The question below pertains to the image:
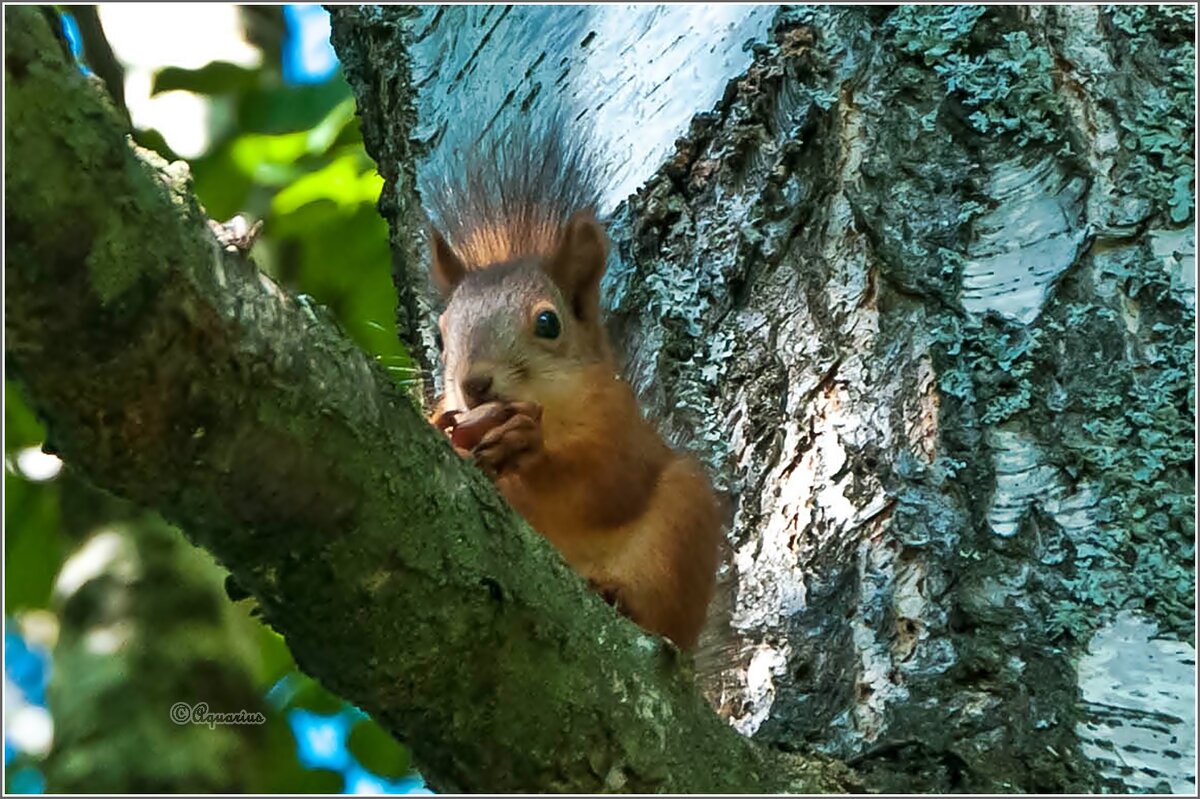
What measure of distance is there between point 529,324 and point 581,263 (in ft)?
0.52

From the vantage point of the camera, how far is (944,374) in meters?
1.79

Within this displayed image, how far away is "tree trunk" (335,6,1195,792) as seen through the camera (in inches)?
62.7

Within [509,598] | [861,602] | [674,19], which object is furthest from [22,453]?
[509,598]

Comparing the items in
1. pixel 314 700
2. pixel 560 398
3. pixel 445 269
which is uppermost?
pixel 445 269

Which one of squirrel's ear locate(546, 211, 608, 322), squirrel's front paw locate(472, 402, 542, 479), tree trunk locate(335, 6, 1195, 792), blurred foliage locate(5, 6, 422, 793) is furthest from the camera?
blurred foliage locate(5, 6, 422, 793)

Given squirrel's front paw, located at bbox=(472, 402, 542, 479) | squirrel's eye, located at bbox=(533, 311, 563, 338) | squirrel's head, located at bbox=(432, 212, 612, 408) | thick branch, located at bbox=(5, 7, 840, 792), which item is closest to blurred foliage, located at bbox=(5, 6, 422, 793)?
squirrel's head, located at bbox=(432, 212, 612, 408)

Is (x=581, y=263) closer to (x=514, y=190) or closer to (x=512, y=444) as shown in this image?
(x=514, y=190)

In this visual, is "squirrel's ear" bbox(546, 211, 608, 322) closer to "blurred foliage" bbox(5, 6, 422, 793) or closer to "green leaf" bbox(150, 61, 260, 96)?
"blurred foliage" bbox(5, 6, 422, 793)

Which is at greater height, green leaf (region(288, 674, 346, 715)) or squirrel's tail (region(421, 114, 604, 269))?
squirrel's tail (region(421, 114, 604, 269))

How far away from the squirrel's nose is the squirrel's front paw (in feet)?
0.32

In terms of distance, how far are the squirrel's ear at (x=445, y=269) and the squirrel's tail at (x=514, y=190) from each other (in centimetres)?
7

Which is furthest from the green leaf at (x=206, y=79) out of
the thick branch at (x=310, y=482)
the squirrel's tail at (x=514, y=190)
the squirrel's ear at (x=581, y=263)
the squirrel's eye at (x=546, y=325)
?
the thick branch at (x=310, y=482)

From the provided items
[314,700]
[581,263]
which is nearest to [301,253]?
[314,700]

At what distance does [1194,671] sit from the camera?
155 centimetres
